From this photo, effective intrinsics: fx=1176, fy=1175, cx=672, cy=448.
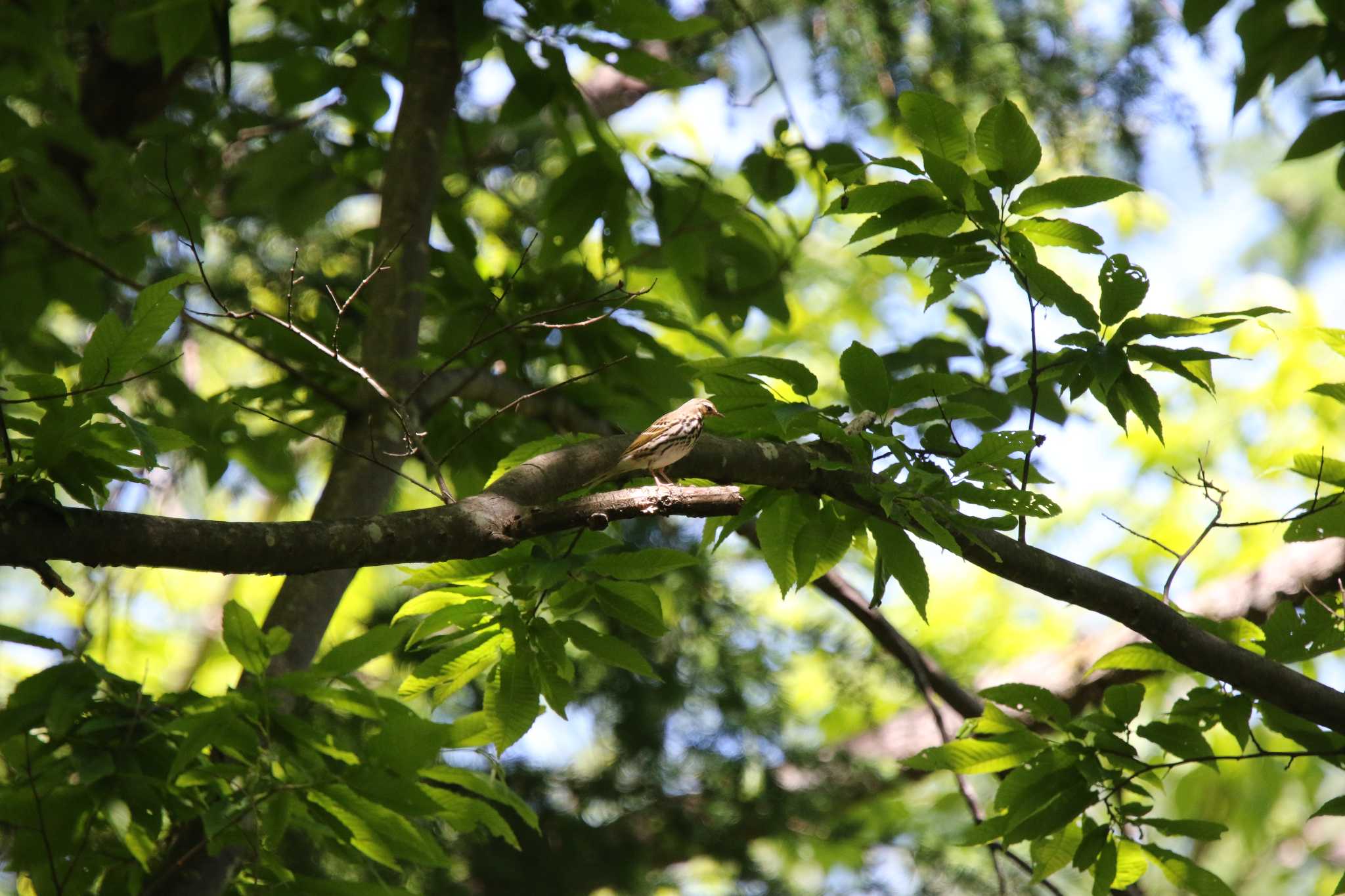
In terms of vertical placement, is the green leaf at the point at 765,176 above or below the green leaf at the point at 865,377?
above

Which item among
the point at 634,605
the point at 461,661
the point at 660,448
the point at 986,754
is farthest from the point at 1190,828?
the point at 461,661

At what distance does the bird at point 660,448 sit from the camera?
2514 mm

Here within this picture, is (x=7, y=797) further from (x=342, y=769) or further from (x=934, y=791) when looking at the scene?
(x=934, y=791)

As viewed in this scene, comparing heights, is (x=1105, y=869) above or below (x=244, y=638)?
below

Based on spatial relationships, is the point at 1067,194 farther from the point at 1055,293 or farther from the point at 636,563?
the point at 636,563

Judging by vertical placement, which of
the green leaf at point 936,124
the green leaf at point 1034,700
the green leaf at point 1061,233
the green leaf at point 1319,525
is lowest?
the green leaf at point 1034,700

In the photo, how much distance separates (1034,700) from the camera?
272cm

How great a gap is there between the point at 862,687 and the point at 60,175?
3.91m

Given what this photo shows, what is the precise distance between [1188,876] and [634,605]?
1467mm

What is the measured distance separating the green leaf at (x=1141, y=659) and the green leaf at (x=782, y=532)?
0.81 metres

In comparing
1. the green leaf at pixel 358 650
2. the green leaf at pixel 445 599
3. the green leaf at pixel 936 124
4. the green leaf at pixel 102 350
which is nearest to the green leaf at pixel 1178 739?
the green leaf at pixel 936 124

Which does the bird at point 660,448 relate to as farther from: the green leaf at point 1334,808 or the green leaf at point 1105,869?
the green leaf at point 1334,808

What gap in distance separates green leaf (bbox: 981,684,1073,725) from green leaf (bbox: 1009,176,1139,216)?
108 cm

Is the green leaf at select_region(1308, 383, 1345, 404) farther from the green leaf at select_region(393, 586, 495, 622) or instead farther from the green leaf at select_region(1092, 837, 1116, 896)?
the green leaf at select_region(393, 586, 495, 622)
